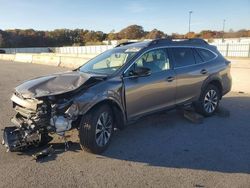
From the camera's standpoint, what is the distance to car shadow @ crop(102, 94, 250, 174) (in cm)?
492

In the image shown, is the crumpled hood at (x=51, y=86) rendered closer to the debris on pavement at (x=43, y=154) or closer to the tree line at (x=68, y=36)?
the debris on pavement at (x=43, y=154)

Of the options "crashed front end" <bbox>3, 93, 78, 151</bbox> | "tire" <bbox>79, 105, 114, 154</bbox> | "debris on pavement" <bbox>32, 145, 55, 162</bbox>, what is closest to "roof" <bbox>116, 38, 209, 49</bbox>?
"tire" <bbox>79, 105, 114, 154</bbox>

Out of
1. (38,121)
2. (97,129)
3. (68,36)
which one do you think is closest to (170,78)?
(97,129)

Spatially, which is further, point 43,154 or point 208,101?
point 208,101

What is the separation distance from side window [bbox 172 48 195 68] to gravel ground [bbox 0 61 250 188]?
1.36 m

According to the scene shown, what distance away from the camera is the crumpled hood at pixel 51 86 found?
5020 mm

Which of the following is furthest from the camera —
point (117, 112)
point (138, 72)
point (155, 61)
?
point (155, 61)

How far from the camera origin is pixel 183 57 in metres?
6.93

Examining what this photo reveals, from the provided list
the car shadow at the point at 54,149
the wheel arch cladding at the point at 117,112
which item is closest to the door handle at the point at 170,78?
the wheel arch cladding at the point at 117,112

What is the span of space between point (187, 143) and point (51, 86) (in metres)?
2.61

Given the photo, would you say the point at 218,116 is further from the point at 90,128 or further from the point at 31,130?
the point at 31,130

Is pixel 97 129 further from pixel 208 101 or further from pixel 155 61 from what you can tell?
pixel 208 101

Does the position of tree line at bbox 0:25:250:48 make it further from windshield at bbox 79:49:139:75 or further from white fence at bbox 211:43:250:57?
windshield at bbox 79:49:139:75

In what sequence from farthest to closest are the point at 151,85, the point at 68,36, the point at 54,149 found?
the point at 68,36 < the point at 151,85 < the point at 54,149
